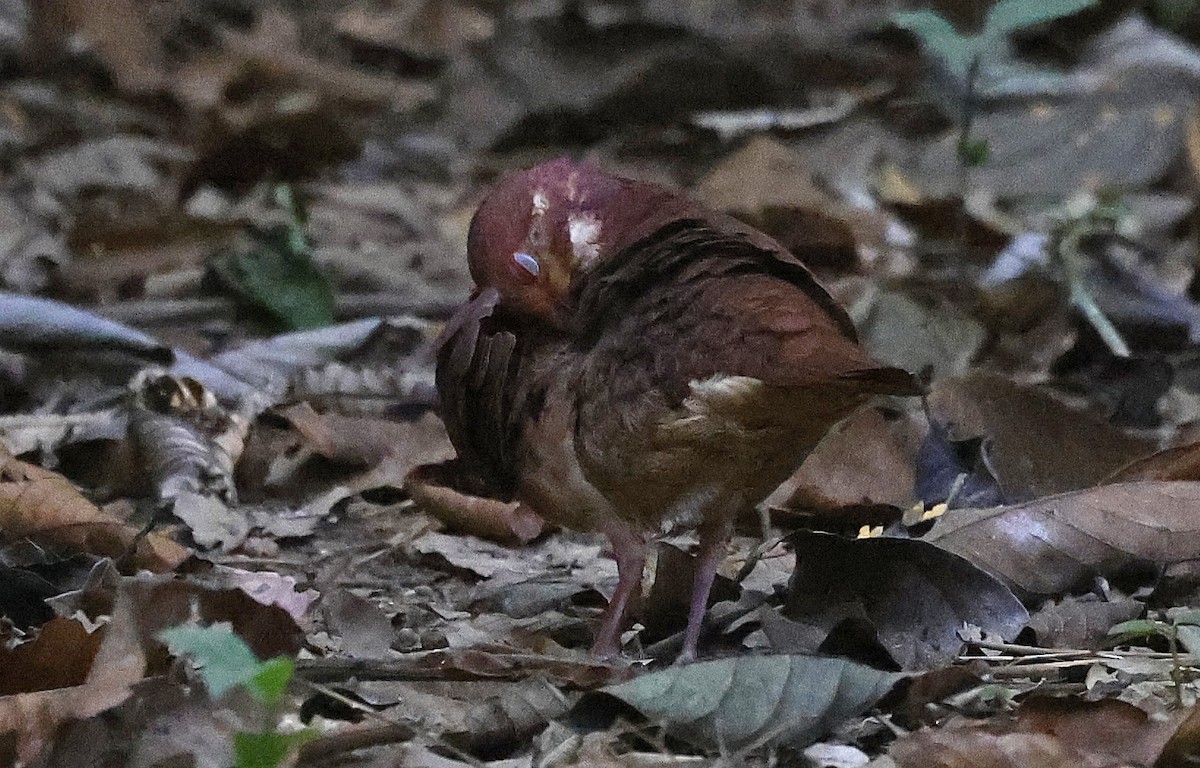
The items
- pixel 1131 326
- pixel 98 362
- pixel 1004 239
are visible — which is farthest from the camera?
pixel 1004 239

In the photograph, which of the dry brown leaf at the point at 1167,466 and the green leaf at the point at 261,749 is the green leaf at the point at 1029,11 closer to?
the dry brown leaf at the point at 1167,466

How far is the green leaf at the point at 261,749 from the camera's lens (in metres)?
1.56

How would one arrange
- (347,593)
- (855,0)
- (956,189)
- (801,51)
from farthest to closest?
(855,0) < (801,51) < (956,189) < (347,593)

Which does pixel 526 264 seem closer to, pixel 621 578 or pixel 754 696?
pixel 621 578

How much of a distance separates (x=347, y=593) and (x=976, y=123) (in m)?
4.28

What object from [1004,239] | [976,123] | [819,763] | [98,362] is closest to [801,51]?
[976,123]

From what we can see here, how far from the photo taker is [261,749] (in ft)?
5.12

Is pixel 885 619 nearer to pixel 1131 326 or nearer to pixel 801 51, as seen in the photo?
pixel 1131 326

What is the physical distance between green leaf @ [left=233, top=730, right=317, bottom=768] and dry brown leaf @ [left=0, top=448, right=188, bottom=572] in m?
1.10

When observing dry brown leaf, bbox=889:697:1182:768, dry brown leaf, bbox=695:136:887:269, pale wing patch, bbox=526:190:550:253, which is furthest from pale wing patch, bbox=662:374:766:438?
dry brown leaf, bbox=695:136:887:269

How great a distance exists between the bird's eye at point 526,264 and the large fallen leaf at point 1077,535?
73 cm

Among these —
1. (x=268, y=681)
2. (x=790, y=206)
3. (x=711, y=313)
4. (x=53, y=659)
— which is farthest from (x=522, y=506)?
(x=790, y=206)

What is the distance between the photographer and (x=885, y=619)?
A: 7.26ft

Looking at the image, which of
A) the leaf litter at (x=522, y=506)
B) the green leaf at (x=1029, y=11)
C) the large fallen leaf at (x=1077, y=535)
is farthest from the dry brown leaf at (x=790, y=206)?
the large fallen leaf at (x=1077, y=535)
